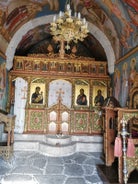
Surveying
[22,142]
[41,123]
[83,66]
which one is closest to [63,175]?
[22,142]

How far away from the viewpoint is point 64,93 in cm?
840

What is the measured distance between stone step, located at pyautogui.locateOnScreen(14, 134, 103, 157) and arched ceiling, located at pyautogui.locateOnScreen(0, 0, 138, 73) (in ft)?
13.0

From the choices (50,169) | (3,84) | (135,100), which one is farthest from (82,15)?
(50,169)

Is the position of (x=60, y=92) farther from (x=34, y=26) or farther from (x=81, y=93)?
(x=34, y=26)

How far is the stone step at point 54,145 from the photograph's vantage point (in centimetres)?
632

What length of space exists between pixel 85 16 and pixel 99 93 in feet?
12.8

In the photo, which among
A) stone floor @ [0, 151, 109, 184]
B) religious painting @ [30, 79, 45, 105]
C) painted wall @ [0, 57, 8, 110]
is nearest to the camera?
stone floor @ [0, 151, 109, 184]

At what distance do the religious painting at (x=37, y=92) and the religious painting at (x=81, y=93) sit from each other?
176 centimetres

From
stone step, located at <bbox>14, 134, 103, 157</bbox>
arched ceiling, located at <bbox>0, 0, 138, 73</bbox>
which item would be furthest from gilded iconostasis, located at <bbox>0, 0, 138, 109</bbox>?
stone step, located at <bbox>14, 134, 103, 157</bbox>

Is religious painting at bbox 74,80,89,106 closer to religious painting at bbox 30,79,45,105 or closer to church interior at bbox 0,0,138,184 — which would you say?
church interior at bbox 0,0,138,184

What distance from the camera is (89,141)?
7633 millimetres

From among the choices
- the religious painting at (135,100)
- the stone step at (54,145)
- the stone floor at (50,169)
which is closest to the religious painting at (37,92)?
the stone step at (54,145)

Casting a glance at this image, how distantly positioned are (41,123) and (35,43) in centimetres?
519

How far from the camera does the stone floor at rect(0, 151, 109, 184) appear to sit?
4012mm
